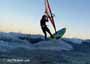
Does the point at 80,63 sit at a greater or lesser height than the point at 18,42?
lesser

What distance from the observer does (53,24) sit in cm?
4741

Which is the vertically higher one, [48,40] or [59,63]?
[48,40]

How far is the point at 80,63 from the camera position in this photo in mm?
25422

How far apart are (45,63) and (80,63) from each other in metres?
2.81

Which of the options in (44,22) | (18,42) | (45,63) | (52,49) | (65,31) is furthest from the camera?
(65,31)

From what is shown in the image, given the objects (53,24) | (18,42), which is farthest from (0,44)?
(53,24)

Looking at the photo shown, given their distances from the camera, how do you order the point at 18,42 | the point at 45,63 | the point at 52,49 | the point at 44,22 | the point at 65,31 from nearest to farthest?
1. the point at 45,63
2. the point at 44,22
3. the point at 52,49
4. the point at 18,42
5. the point at 65,31

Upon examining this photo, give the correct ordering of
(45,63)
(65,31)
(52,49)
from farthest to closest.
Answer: (65,31) → (52,49) → (45,63)

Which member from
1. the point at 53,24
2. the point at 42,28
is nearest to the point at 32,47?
the point at 42,28

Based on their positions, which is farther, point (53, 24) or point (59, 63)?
point (53, 24)

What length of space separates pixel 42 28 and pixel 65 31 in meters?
9.10

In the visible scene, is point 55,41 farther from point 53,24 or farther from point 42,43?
point 53,24

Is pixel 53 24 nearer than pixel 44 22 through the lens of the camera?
No

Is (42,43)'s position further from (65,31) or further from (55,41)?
(65,31)
